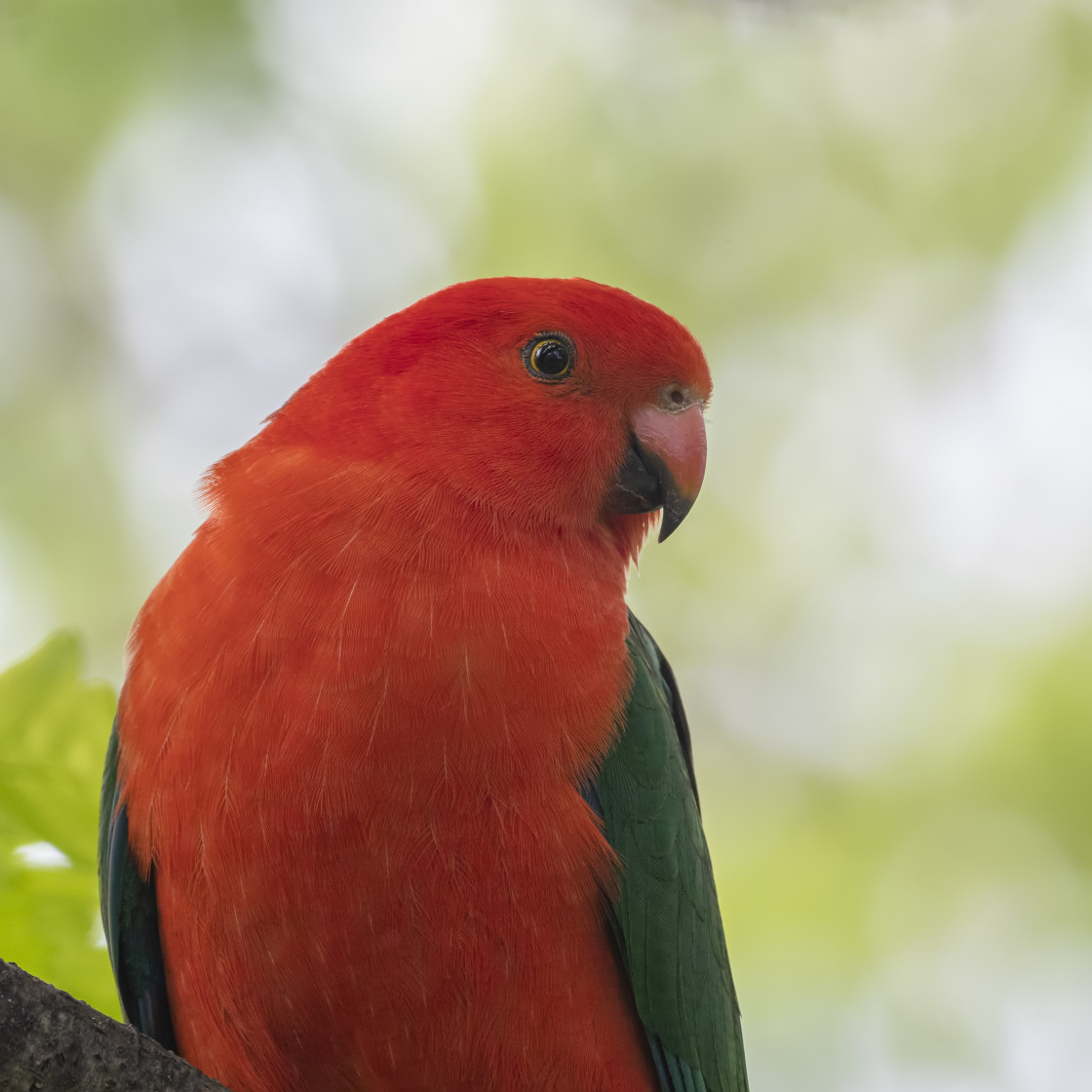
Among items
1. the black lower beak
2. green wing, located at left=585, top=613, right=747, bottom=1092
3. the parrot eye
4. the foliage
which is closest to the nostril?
the black lower beak

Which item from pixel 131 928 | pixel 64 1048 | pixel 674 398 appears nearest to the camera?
pixel 64 1048

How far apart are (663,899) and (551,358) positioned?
55.5 inches

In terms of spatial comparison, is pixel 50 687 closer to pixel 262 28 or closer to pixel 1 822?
pixel 1 822

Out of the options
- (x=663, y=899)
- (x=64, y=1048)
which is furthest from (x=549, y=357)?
(x=64, y=1048)

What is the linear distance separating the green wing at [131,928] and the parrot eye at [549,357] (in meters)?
1.39

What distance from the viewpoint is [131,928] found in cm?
304

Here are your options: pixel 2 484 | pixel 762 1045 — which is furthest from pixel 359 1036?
pixel 2 484

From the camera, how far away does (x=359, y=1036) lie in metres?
2.71

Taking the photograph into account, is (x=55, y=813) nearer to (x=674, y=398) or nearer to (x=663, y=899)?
(x=663, y=899)

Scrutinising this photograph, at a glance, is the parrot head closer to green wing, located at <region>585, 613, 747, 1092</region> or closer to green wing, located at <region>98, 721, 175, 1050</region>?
green wing, located at <region>585, 613, 747, 1092</region>

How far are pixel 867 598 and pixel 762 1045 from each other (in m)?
A: 2.73

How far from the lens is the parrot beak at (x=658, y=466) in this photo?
346 centimetres

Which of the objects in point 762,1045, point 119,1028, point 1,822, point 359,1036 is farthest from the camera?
point 762,1045

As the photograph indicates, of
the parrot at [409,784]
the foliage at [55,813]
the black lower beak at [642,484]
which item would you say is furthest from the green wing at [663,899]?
the foliage at [55,813]
